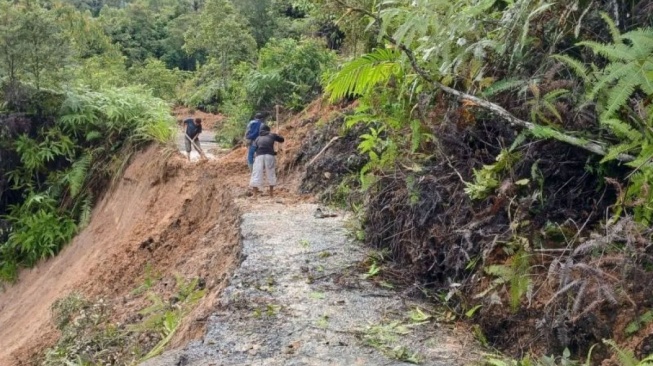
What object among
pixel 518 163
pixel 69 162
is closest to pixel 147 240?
pixel 69 162

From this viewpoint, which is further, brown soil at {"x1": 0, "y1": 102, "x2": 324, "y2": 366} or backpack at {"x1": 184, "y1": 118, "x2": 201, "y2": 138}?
backpack at {"x1": 184, "y1": 118, "x2": 201, "y2": 138}

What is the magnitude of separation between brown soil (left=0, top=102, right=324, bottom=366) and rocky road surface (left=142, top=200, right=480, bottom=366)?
93 cm

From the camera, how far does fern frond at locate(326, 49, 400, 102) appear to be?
6.38m

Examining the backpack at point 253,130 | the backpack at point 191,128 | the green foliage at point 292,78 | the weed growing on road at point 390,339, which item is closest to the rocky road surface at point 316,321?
the weed growing on road at point 390,339

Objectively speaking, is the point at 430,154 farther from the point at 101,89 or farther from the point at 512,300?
the point at 101,89

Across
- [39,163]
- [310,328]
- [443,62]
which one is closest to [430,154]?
[443,62]

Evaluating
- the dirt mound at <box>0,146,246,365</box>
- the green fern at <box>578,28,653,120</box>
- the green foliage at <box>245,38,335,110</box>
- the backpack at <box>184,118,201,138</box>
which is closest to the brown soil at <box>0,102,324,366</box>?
the dirt mound at <box>0,146,246,365</box>

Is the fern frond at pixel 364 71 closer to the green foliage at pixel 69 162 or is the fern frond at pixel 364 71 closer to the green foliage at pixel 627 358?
the green foliage at pixel 627 358

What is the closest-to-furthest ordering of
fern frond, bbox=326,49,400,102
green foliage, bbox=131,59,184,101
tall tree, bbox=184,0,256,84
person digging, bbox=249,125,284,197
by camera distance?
fern frond, bbox=326,49,400,102 → person digging, bbox=249,125,284,197 → tall tree, bbox=184,0,256,84 → green foliage, bbox=131,59,184,101

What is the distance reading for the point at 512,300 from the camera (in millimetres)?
4449

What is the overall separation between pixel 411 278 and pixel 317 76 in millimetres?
11642

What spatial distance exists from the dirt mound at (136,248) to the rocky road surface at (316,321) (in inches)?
36.5

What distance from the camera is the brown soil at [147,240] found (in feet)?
30.3

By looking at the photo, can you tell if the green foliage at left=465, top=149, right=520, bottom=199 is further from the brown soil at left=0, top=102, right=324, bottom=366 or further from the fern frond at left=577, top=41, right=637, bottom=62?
the brown soil at left=0, top=102, right=324, bottom=366
